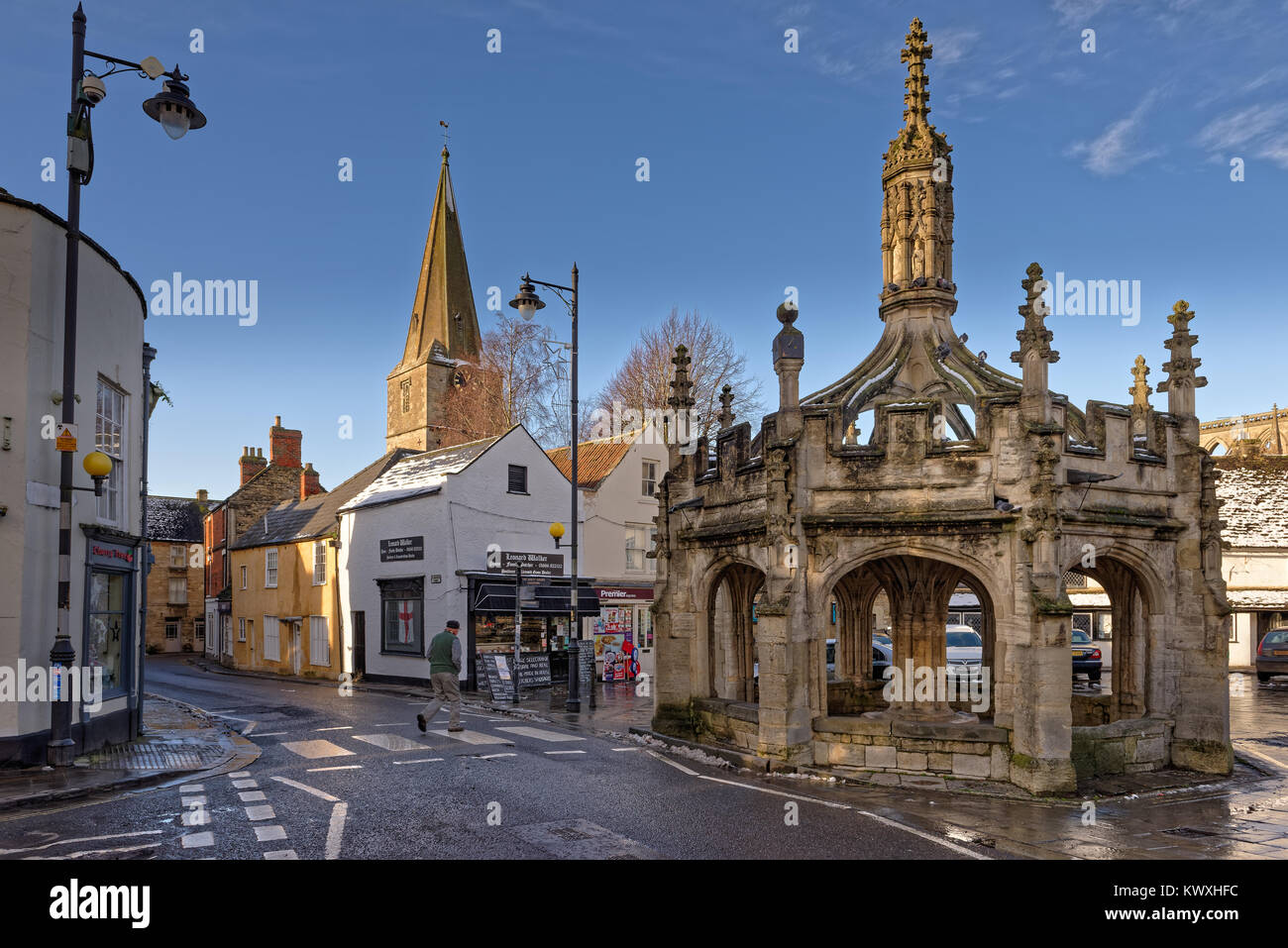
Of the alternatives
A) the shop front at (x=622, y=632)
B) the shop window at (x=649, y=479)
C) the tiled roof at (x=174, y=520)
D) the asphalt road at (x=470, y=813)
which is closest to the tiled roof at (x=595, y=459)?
the shop window at (x=649, y=479)

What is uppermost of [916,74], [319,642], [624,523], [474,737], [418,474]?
[916,74]

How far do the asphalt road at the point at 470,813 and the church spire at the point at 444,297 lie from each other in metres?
57.7

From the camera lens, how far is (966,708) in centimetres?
1709

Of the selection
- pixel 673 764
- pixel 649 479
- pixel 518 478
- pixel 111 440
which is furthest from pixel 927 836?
pixel 649 479

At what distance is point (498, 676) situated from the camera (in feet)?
79.0

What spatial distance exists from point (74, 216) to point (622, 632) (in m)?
21.4

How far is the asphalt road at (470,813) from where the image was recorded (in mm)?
8672

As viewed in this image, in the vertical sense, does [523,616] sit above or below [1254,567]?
below

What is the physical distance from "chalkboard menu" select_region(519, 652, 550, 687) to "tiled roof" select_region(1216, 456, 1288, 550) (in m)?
27.7

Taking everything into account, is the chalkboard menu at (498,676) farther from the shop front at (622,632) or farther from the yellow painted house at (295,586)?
the yellow painted house at (295,586)

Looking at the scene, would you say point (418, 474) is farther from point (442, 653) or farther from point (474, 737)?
point (474, 737)

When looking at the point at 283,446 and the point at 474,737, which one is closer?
the point at 474,737

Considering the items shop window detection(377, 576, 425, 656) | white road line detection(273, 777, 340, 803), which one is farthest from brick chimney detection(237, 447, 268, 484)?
white road line detection(273, 777, 340, 803)
